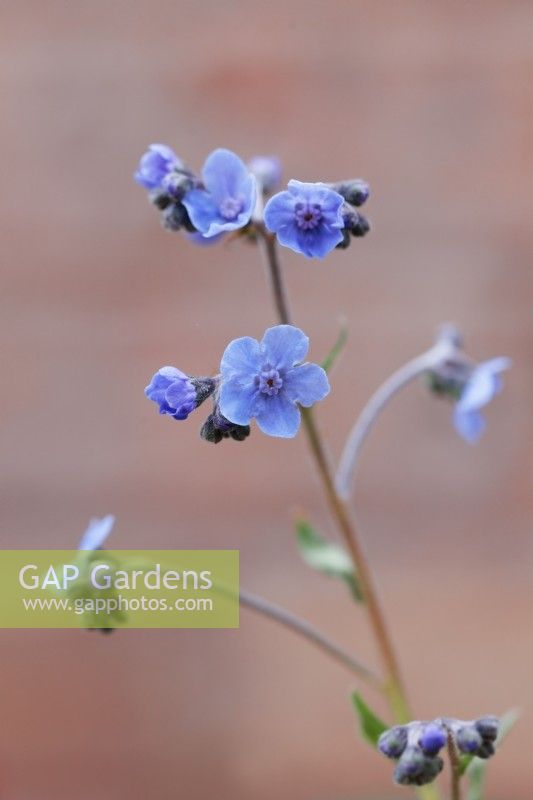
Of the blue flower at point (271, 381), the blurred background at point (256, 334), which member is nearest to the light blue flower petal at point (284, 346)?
the blue flower at point (271, 381)

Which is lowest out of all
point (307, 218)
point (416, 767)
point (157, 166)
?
point (416, 767)

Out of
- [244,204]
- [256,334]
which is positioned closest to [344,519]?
[244,204]

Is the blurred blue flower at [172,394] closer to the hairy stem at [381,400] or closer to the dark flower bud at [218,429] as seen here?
the dark flower bud at [218,429]

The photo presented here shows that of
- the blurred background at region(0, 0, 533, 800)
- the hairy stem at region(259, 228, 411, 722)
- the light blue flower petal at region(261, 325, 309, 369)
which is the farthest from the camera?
the blurred background at region(0, 0, 533, 800)

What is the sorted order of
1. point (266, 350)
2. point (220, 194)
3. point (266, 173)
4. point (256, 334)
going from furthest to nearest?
point (256, 334) < point (266, 173) < point (220, 194) < point (266, 350)

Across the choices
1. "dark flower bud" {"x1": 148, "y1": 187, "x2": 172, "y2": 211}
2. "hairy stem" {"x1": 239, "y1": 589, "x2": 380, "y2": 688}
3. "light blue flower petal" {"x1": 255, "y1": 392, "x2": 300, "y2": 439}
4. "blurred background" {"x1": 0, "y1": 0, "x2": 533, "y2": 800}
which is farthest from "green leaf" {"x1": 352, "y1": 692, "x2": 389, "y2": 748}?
"blurred background" {"x1": 0, "y1": 0, "x2": 533, "y2": 800}

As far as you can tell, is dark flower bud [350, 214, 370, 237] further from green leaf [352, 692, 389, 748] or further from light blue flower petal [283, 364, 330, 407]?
green leaf [352, 692, 389, 748]

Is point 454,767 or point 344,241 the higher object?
point 344,241

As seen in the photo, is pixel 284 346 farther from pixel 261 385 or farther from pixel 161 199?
pixel 161 199

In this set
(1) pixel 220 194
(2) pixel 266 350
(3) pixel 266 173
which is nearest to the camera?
(2) pixel 266 350
